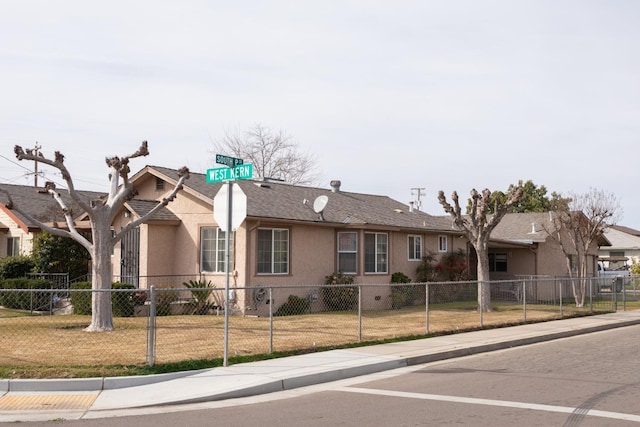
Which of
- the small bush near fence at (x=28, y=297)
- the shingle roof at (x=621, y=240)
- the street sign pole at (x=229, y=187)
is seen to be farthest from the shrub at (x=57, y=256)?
the shingle roof at (x=621, y=240)

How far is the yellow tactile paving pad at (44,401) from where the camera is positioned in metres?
9.04

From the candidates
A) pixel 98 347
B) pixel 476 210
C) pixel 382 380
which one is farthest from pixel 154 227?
pixel 382 380

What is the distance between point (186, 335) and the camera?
15.2 metres

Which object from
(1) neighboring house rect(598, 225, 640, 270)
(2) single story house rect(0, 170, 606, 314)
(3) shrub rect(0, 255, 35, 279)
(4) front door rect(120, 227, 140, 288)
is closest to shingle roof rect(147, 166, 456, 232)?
(2) single story house rect(0, 170, 606, 314)

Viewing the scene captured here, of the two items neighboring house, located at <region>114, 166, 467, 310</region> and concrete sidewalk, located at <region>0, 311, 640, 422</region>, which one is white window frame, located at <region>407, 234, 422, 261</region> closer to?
neighboring house, located at <region>114, 166, 467, 310</region>

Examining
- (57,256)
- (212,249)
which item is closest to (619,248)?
(212,249)

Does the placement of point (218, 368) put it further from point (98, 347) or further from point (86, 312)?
point (86, 312)

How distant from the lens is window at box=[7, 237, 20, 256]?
28.1 m

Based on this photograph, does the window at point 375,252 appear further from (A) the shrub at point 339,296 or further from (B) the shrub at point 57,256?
(B) the shrub at point 57,256

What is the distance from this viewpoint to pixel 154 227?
22.6 meters

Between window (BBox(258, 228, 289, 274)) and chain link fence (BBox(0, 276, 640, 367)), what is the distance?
2.57ft

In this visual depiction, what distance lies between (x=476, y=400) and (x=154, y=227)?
15.5m

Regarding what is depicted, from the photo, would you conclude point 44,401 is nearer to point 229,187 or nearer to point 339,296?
point 229,187

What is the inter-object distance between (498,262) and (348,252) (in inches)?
530
